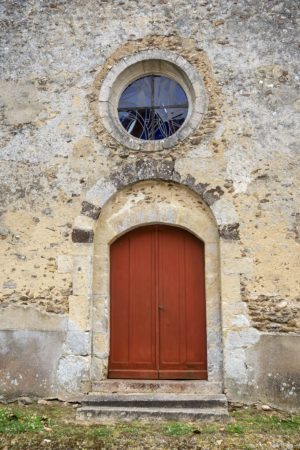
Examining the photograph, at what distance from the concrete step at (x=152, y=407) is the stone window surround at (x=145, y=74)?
10.4 ft

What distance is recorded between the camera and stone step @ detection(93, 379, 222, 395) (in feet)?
19.4

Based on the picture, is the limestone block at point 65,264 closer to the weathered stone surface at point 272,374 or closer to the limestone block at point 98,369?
the limestone block at point 98,369

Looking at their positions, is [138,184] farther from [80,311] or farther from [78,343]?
[78,343]

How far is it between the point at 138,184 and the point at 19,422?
3.26m

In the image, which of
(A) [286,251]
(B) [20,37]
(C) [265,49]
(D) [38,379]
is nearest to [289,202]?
(A) [286,251]

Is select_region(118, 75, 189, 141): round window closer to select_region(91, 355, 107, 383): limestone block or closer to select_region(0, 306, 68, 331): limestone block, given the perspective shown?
select_region(0, 306, 68, 331): limestone block

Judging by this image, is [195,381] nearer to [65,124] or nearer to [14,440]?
[14,440]

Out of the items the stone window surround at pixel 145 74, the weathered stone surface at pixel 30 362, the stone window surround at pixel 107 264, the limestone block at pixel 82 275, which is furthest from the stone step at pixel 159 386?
the stone window surround at pixel 145 74

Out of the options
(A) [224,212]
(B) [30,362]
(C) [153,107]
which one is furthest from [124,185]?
(B) [30,362]

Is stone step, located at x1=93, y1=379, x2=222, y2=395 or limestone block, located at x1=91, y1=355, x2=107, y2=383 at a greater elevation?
limestone block, located at x1=91, y1=355, x2=107, y2=383

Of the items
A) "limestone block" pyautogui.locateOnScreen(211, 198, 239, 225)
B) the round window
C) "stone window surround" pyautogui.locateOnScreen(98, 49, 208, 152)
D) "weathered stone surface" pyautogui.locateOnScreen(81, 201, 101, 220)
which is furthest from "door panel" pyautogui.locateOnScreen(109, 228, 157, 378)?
the round window

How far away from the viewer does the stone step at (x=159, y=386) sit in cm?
590

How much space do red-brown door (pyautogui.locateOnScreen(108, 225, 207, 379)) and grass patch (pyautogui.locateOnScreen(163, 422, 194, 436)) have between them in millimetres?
1026

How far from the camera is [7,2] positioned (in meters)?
7.04
